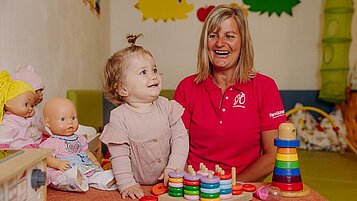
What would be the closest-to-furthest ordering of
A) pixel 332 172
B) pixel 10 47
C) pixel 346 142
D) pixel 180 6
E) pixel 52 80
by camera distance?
pixel 10 47 < pixel 52 80 < pixel 332 172 < pixel 346 142 < pixel 180 6

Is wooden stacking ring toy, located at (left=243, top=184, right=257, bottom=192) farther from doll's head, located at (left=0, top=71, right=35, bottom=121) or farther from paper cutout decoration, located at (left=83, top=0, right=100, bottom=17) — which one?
paper cutout decoration, located at (left=83, top=0, right=100, bottom=17)

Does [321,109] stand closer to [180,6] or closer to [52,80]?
[180,6]

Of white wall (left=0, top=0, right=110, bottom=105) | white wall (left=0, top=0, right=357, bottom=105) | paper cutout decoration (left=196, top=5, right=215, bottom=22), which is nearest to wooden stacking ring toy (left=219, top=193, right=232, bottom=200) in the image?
white wall (left=0, top=0, right=110, bottom=105)

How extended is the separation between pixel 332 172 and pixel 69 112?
2.07 metres

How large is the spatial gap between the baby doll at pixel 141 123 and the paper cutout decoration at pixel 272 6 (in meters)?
2.73

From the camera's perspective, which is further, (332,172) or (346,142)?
(346,142)

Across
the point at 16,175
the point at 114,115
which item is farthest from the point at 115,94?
the point at 16,175

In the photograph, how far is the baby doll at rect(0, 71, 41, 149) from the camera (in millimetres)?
1167

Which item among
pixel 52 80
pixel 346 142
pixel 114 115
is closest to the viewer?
pixel 114 115

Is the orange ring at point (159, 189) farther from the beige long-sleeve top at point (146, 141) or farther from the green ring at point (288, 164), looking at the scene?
the green ring at point (288, 164)

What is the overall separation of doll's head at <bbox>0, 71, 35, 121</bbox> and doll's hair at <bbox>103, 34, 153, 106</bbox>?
0.19 metres

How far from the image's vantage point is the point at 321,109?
391 cm

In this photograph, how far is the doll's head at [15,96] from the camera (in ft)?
3.86

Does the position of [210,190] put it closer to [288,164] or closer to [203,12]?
[288,164]
